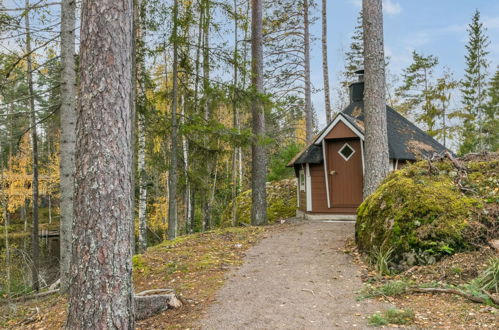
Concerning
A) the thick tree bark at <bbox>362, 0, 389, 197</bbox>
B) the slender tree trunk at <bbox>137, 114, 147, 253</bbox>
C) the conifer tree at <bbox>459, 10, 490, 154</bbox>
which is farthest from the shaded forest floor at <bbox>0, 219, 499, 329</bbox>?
the conifer tree at <bbox>459, 10, 490, 154</bbox>

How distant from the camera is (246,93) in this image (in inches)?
380

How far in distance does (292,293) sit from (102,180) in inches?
120

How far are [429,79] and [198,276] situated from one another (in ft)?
86.9

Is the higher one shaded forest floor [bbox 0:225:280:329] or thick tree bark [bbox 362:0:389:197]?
thick tree bark [bbox 362:0:389:197]

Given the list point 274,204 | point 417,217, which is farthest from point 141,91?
point 417,217

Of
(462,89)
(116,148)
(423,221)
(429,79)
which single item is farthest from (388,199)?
→ (462,89)

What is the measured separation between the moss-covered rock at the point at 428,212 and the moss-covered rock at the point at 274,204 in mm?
7090

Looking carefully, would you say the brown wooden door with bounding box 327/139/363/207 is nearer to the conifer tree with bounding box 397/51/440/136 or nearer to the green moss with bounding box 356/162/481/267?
the green moss with bounding box 356/162/481/267

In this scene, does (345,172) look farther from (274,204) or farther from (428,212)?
(428,212)

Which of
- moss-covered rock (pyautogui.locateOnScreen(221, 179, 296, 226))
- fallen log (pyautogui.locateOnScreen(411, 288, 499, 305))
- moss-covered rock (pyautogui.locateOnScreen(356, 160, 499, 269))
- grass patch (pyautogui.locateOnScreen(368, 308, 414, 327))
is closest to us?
grass patch (pyautogui.locateOnScreen(368, 308, 414, 327))

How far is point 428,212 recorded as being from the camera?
216 inches

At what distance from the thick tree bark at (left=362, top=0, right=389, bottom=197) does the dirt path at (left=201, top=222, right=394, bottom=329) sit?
85.9 inches

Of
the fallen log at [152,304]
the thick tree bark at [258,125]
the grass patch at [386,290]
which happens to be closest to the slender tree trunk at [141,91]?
the thick tree bark at [258,125]

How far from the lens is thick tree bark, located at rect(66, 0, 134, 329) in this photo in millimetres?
3092
